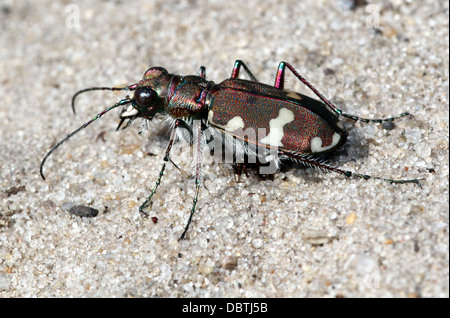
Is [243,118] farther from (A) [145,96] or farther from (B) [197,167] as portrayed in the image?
(A) [145,96]

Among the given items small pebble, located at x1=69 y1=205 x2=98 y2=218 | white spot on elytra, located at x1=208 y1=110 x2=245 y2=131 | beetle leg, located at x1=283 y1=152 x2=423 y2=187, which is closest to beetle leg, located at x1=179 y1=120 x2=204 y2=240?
white spot on elytra, located at x1=208 y1=110 x2=245 y2=131

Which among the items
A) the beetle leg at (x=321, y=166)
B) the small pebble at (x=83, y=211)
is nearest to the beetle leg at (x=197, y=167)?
the beetle leg at (x=321, y=166)

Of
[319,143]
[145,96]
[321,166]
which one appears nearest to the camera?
[319,143]

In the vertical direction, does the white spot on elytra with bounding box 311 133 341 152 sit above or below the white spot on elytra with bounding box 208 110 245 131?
below

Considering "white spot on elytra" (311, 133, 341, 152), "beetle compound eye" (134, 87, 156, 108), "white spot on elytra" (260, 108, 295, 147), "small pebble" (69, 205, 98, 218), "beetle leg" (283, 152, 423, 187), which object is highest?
"beetle compound eye" (134, 87, 156, 108)

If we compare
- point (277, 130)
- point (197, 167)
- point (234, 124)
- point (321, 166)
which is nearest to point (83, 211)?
point (197, 167)

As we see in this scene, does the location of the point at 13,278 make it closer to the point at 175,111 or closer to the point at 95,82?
the point at 175,111

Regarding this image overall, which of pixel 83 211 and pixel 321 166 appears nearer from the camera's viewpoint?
pixel 321 166

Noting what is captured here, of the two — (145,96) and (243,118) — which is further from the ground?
(145,96)

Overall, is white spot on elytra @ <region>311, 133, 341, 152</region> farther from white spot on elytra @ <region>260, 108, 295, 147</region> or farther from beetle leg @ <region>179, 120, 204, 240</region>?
beetle leg @ <region>179, 120, 204, 240</region>
